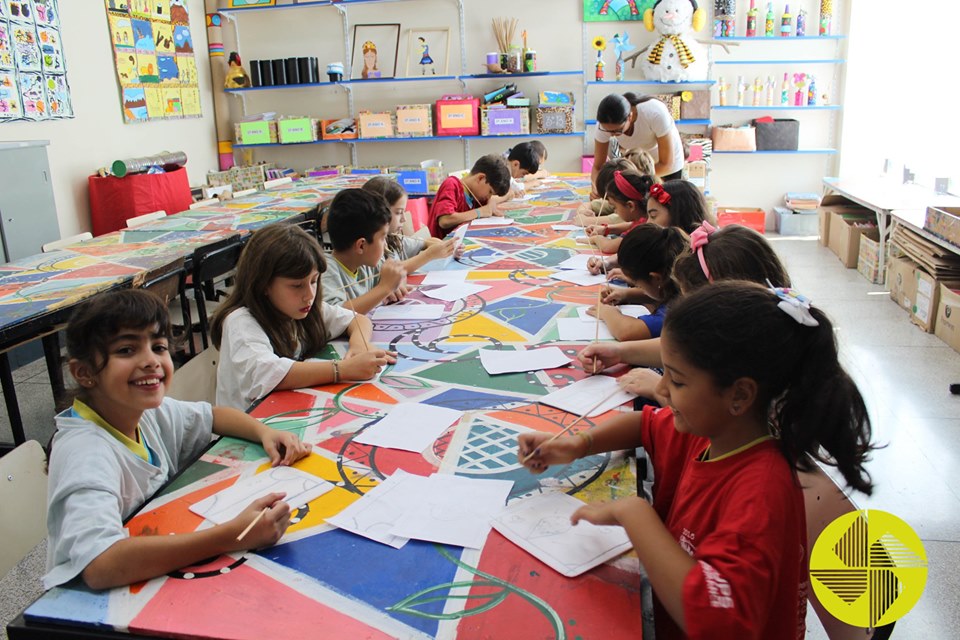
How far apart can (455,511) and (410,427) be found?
1.12 feet

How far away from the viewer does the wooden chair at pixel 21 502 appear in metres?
1.40

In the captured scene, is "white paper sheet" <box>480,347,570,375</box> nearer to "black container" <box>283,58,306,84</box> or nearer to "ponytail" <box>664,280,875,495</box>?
"ponytail" <box>664,280,875,495</box>

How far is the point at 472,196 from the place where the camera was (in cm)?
423

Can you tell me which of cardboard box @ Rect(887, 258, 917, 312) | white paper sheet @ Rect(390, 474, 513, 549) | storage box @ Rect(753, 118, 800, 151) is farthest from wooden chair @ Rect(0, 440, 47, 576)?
storage box @ Rect(753, 118, 800, 151)

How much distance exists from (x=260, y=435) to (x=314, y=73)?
19.6ft

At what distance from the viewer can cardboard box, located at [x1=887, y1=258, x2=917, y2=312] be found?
432cm

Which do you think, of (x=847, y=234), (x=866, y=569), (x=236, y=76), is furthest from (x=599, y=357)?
(x=236, y=76)

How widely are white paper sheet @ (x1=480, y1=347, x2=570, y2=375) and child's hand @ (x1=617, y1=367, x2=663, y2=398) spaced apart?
0.20 meters

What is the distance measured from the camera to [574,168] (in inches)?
270

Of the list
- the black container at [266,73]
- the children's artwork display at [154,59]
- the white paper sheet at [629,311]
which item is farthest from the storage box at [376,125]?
the white paper sheet at [629,311]

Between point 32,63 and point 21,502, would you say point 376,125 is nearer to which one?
point 32,63

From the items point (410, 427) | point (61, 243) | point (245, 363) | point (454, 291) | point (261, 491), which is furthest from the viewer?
point (61, 243)

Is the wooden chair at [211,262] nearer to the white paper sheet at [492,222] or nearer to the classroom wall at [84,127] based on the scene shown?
the white paper sheet at [492,222]

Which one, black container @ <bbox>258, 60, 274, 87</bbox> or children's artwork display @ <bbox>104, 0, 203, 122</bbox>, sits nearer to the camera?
children's artwork display @ <bbox>104, 0, 203, 122</bbox>
